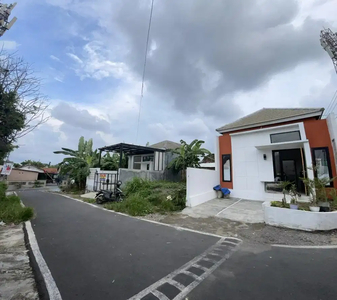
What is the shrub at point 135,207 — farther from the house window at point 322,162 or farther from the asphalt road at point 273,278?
the house window at point 322,162

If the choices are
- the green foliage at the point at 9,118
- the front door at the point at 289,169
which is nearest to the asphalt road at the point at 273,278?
the front door at the point at 289,169

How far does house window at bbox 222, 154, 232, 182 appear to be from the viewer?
11137 millimetres

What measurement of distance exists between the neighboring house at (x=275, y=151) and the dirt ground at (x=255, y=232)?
12.9 feet

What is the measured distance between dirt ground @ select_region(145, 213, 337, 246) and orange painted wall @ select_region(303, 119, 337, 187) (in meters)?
4.92

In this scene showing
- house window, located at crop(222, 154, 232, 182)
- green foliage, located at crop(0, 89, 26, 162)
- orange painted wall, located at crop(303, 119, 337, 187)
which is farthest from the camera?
house window, located at crop(222, 154, 232, 182)

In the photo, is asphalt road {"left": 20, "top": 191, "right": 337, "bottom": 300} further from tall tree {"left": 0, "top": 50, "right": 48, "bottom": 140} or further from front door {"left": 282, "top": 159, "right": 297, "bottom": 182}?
Answer: front door {"left": 282, "top": 159, "right": 297, "bottom": 182}

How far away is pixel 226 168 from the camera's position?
11328 mm

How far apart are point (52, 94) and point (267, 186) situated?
37.8 feet

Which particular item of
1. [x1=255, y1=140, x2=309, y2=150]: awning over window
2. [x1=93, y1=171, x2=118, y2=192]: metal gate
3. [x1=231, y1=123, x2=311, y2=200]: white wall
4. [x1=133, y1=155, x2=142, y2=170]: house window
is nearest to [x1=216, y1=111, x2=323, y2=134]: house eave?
[x1=231, y1=123, x2=311, y2=200]: white wall

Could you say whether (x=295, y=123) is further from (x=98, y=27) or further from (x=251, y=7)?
(x=98, y=27)

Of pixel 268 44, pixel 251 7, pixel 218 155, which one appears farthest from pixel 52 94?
pixel 268 44

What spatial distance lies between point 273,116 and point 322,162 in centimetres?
383

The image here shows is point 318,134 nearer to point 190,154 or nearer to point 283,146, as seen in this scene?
point 283,146

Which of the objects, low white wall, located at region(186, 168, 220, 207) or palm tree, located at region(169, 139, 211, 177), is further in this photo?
palm tree, located at region(169, 139, 211, 177)
